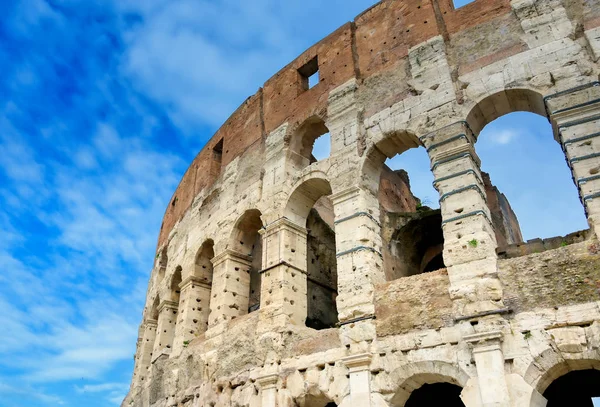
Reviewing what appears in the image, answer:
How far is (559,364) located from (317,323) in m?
5.74

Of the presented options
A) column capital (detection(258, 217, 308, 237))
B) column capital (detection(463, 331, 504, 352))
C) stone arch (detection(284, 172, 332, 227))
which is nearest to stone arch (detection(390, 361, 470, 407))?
column capital (detection(463, 331, 504, 352))

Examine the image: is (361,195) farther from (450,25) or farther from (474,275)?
(450,25)

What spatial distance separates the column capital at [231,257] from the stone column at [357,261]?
306 cm

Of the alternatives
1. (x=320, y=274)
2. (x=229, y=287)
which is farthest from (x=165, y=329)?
(x=320, y=274)

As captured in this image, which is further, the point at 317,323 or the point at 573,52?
the point at 317,323

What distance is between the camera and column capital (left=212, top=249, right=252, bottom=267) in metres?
11.0

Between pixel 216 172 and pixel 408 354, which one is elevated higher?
pixel 216 172

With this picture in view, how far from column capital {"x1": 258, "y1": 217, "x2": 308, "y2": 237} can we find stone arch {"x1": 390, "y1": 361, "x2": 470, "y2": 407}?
3745 millimetres

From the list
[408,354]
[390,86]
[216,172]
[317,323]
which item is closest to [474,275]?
[408,354]

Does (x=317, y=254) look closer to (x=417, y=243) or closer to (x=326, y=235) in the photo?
(x=326, y=235)

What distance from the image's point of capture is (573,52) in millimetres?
7617

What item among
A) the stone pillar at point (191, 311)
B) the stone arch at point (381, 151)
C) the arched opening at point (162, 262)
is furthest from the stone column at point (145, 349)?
the stone arch at point (381, 151)

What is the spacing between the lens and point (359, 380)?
7.20m

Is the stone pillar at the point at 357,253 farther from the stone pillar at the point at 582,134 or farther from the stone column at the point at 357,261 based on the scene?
the stone pillar at the point at 582,134
